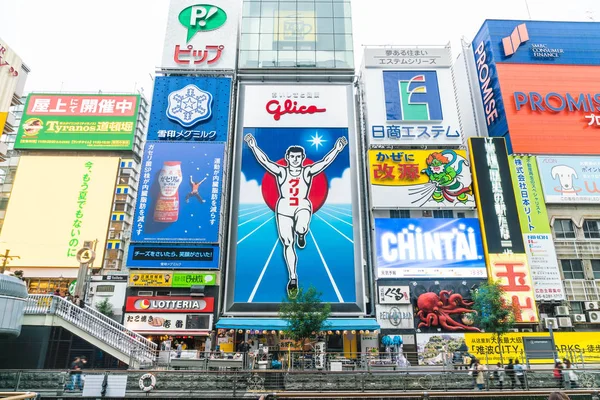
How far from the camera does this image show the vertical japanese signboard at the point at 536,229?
32.6m

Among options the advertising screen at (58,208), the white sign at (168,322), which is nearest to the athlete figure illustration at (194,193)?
the white sign at (168,322)

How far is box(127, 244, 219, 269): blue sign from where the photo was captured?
106 feet

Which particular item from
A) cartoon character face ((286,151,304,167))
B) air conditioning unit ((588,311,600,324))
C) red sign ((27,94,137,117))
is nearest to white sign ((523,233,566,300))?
air conditioning unit ((588,311,600,324))

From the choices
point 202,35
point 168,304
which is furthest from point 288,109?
point 168,304

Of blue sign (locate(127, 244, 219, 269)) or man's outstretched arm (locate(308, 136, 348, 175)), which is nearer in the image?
blue sign (locate(127, 244, 219, 269))

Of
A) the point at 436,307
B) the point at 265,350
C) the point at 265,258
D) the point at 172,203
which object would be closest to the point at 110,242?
the point at 172,203

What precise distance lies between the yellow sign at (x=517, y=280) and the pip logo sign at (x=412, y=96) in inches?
540

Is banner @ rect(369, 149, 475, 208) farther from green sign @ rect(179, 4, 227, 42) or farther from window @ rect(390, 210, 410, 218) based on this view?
green sign @ rect(179, 4, 227, 42)

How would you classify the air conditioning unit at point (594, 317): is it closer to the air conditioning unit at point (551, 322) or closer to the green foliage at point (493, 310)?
the air conditioning unit at point (551, 322)

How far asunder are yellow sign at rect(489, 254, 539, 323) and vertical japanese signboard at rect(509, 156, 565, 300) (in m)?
1.02

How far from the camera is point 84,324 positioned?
71.8 ft

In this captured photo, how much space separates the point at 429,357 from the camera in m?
29.8

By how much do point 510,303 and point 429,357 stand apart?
24.2ft

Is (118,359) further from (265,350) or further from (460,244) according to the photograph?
(460,244)
